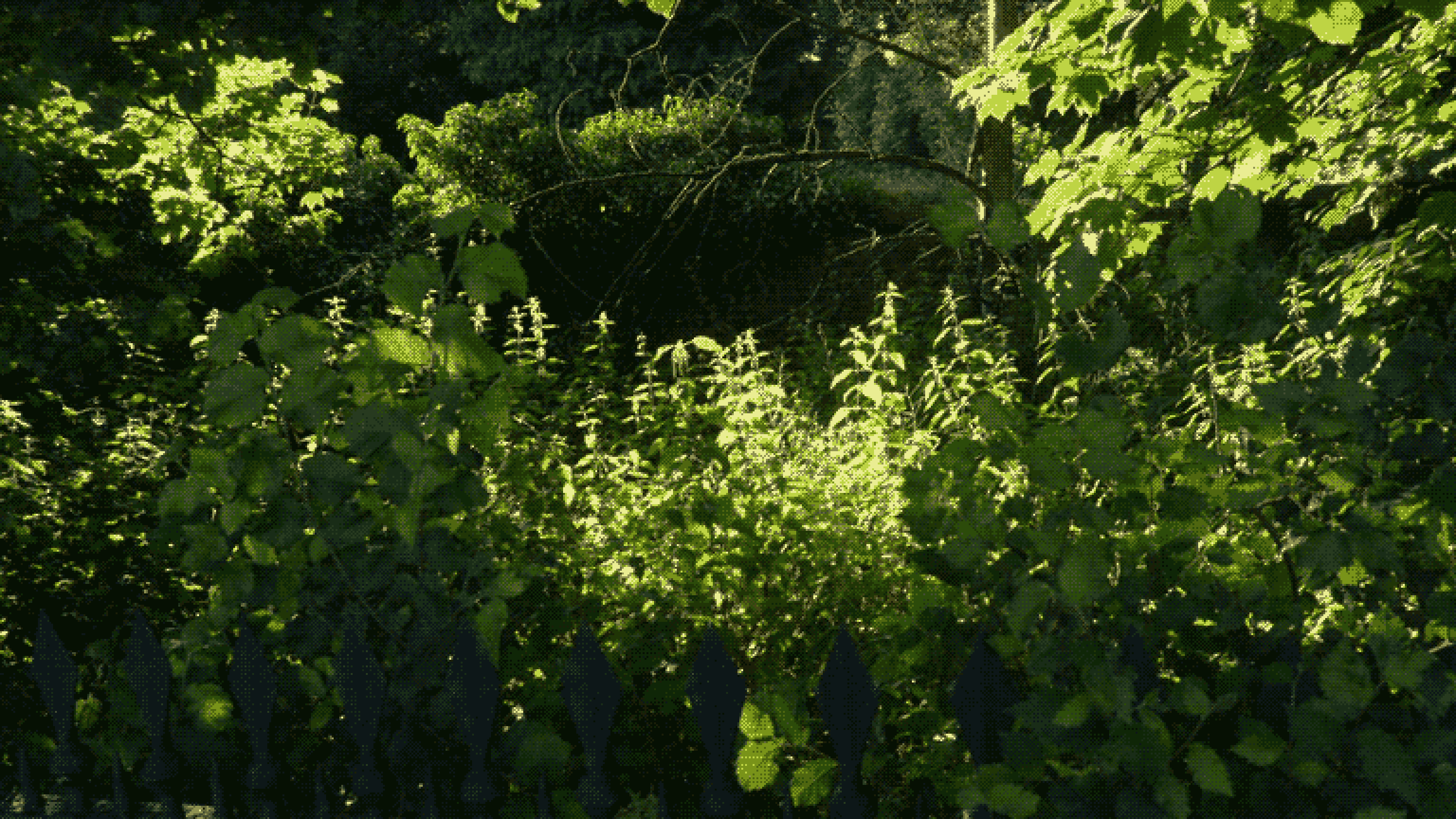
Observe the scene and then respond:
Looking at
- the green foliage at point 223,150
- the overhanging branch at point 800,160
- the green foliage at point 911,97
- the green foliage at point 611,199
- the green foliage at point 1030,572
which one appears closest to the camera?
the green foliage at point 1030,572

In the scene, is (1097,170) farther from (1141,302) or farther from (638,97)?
(638,97)

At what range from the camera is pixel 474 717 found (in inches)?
58.6

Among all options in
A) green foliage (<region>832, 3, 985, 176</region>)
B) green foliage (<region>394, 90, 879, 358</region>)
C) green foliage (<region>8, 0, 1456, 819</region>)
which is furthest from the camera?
green foliage (<region>394, 90, 879, 358</region>)

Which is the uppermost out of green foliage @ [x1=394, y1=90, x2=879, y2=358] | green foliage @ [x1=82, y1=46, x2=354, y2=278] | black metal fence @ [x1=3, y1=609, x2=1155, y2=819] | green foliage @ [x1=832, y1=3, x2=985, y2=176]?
green foliage @ [x1=832, y1=3, x2=985, y2=176]

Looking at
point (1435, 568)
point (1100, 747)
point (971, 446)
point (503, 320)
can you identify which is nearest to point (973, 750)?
point (1100, 747)

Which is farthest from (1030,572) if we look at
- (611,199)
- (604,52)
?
(604,52)

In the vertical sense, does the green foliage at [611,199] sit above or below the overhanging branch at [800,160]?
above

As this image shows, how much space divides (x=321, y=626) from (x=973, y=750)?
1.01m

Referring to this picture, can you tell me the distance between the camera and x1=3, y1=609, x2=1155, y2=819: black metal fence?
55.9 inches

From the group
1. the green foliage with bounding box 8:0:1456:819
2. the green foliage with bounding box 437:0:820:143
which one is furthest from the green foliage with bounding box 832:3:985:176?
the green foliage with bounding box 8:0:1456:819

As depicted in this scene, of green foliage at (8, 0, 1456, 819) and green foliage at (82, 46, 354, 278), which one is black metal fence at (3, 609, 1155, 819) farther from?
green foliage at (82, 46, 354, 278)

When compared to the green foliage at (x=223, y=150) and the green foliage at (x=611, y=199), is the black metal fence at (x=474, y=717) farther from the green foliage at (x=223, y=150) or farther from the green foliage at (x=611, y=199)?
the green foliage at (x=611, y=199)

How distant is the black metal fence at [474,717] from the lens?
142 cm

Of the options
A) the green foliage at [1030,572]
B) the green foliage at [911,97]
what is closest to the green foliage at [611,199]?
the green foliage at [911,97]
